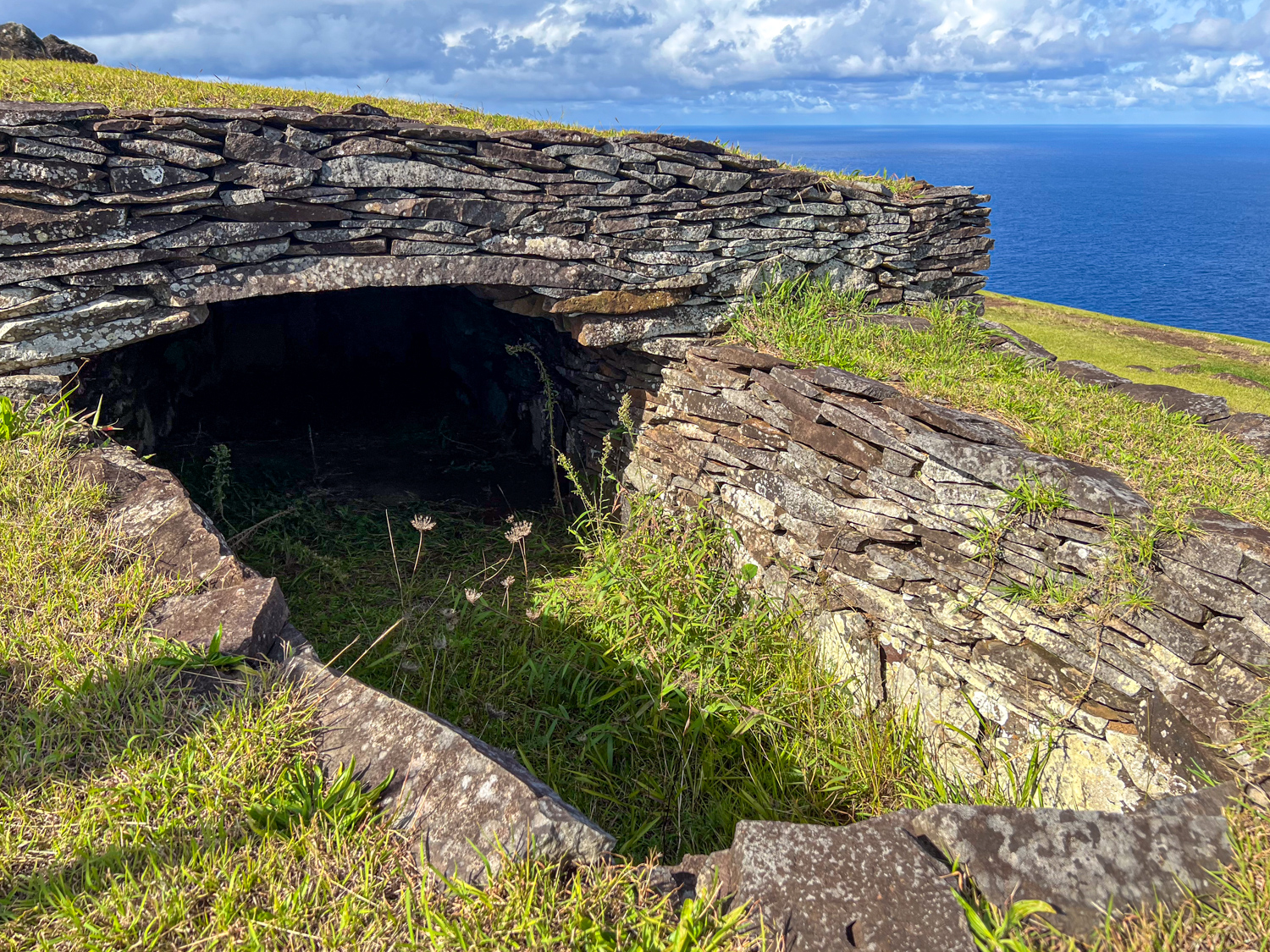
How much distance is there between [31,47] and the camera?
23.1ft

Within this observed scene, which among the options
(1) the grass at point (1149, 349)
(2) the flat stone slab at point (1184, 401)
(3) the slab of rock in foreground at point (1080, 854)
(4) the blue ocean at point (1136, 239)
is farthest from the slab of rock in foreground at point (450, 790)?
(1) the grass at point (1149, 349)

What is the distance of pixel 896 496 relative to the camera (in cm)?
413

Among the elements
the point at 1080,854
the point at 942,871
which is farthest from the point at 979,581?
the point at 942,871

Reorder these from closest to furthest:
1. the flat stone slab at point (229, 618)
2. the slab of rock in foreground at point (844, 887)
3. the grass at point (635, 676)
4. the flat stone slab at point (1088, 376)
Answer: the slab of rock in foreground at point (844, 887) → the flat stone slab at point (229, 618) → the grass at point (635, 676) → the flat stone slab at point (1088, 376)

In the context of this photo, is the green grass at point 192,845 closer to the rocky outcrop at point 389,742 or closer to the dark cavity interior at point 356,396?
the rocky outcrop at point 389,742

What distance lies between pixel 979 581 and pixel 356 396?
8142 millimetres

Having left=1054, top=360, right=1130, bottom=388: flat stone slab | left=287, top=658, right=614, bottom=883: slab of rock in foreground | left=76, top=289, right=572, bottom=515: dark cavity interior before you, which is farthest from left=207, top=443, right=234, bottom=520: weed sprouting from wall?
left=1054, top=360, right=1130, bottom=388: flat stone slab

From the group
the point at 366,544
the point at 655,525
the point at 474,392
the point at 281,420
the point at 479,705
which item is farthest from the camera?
the point at 474,392

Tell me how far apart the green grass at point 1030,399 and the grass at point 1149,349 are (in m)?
8.56

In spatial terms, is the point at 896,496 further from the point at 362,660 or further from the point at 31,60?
the point at 31,60

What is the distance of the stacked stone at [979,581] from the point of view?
3055 millimetres

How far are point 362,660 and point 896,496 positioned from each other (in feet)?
10.1

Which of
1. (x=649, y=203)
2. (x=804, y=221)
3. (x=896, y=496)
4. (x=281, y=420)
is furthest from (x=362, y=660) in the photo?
(x=281, y=420)

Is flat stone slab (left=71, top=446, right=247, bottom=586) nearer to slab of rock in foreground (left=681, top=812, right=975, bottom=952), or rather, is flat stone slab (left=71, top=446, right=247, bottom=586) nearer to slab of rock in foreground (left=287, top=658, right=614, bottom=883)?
slab of rock in foreground (left=287, top=658, right=614, bottom=883)
